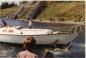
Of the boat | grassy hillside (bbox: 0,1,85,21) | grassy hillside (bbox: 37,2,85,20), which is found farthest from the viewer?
grassy hillside (bbox: 37,2,85,20)

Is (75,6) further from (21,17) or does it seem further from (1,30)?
(1,30)

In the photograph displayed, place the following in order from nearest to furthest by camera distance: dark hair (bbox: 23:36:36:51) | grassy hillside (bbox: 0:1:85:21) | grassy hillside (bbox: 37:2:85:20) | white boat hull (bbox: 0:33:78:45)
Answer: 1. dark hair (bbox: 23:36:36:51)
2. white boat hull (bbox: 0:33:78:45)
3. grassy hillside (bbox: 0:1:85:21)
4. grassy hillside (bbox: 37:2:85:20)

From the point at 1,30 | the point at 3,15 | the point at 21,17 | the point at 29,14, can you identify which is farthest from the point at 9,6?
the point at 1,30

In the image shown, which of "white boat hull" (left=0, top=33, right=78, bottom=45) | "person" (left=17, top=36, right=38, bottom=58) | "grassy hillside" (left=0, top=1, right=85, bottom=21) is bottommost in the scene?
"grassy hillside" (left=0, top=1, right=85, bottom=21)

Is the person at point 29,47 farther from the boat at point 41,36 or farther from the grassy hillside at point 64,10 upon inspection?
the grassy hillside at point 64,10

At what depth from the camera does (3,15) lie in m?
60.9

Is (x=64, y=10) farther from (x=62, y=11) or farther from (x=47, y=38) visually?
(x=47, y=38)

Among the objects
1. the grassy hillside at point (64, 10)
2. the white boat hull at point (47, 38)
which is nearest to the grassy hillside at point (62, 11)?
the grassy hillside at point (64, 10)

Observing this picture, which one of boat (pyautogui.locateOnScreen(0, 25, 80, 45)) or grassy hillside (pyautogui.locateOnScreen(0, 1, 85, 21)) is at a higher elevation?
boat (pyautogui.locateOnScreen(0, 25, 80, 45))

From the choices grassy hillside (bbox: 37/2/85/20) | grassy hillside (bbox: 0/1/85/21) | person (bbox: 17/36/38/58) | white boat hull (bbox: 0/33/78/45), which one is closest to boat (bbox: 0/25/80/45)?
white boat hull (bbox: 0/33/78/45)

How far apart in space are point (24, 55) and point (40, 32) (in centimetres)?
2373

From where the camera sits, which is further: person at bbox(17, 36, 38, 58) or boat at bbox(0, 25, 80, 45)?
boat at bbox(0, 25, 80, 45)

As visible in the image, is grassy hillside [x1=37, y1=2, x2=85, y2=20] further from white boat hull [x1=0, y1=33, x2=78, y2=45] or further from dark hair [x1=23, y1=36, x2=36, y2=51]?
dark hair [x1=23, y1=36, x2=36, y2=51]

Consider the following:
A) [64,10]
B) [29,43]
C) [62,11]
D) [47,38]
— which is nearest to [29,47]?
[29,43]
